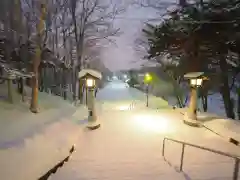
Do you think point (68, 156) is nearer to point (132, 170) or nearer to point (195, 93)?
point (132, 170)

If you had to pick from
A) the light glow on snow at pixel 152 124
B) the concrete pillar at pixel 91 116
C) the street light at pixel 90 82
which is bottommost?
the light glow on snow at pixel 152 124

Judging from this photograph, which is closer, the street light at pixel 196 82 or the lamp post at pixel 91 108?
the lamp post at pixel 91 108

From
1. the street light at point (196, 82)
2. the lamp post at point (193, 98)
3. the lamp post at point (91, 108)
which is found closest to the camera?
the lamp post at point (91, 108)

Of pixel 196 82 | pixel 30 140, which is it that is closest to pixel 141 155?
pixel 30 140

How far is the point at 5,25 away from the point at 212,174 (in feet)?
60.5

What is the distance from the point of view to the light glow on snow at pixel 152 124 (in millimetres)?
11039

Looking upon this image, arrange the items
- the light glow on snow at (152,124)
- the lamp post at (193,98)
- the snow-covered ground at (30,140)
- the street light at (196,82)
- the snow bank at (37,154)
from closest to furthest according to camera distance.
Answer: the snow bank at (37,154)
the snow-covered ground at (30,140)
the light glow on snow at (152,124)
the lamp post at (193,98)
the street light at (196,82)

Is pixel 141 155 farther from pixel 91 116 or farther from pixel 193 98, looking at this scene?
pixel 193 98

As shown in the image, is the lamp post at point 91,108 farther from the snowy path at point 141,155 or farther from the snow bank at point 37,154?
the snow bank at point 37,154

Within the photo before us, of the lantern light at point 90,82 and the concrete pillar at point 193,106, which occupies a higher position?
the lantern light at point 90,82

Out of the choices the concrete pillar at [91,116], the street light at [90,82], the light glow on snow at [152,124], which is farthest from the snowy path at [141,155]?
the street light at [90,82]

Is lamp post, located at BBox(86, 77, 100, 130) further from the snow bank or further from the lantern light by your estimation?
the snow bank

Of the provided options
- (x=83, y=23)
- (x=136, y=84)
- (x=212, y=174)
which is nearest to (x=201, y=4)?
(x=212, y=174)

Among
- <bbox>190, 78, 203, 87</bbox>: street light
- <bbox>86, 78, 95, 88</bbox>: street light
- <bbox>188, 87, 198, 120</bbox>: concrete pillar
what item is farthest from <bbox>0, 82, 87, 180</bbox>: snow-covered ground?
<bbox>190, 78, 203, 87</bbox>: street light
